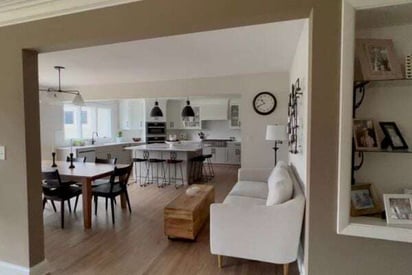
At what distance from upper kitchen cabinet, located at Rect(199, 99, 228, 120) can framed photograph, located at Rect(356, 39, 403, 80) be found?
766 cm

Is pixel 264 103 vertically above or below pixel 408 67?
above

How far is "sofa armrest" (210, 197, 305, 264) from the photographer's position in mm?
2283

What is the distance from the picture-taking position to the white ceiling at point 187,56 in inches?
119

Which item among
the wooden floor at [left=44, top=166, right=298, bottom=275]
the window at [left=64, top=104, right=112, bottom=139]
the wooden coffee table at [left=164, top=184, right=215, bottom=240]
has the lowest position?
the wooden floor at [left=44, top=166, right=298, bottom=275]

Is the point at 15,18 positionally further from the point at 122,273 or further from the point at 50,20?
the point at 122,273

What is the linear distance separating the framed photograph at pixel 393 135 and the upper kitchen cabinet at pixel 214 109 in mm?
7643

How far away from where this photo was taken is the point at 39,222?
2.54m

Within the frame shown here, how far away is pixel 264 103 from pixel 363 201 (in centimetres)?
369

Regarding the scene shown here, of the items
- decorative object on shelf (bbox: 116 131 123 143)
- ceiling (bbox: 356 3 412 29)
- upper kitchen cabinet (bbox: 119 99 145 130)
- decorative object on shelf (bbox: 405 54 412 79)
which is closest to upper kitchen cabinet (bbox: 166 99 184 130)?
upper kitchen cabinet (bbox: 119 99 145 130)

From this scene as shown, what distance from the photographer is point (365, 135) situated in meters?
1.74

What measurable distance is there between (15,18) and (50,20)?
1.31 ft

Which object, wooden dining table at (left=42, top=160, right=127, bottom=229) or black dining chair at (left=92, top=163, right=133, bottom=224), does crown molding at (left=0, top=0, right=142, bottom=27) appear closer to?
wooden dining table at (left=42, top=160, right=127, bottom=229)

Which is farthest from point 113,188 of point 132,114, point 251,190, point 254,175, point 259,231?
point 132,114

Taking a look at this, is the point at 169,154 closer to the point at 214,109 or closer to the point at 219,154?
the point at 219,154
